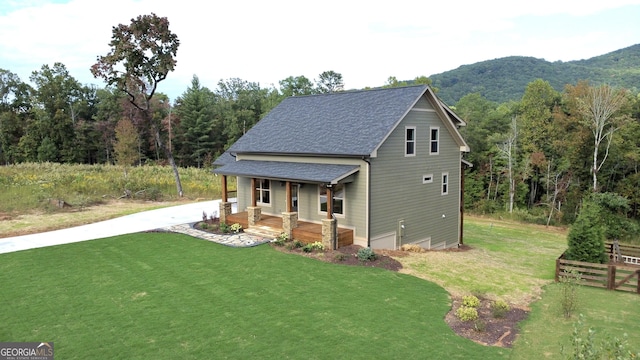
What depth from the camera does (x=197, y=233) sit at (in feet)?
57.9

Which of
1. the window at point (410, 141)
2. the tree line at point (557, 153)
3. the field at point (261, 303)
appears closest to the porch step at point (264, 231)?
the field at point (261, 303)

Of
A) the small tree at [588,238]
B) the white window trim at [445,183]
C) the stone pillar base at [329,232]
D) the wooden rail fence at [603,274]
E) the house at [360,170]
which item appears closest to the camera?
the wooden rail fence at [603,274]

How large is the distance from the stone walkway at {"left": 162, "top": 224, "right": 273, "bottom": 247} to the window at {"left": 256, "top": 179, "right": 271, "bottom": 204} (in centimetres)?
253

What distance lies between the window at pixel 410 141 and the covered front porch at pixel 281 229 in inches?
166

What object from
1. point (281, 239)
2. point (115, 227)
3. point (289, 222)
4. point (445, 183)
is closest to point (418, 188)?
point (445, 183)

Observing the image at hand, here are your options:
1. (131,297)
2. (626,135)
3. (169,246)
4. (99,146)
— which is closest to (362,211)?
(169,246)

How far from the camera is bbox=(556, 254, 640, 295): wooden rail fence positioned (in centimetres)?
1189

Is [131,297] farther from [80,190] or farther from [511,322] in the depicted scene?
[80,190]

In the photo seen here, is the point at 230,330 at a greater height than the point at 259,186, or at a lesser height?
lesser

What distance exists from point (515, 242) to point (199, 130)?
43.7m

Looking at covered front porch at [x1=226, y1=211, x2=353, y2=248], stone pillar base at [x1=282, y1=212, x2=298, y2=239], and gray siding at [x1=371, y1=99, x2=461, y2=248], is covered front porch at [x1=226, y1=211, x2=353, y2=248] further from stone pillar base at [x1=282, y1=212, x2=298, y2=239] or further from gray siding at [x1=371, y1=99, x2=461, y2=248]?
gray siding at [x1=371, y1=99, x2=461, y2=248]

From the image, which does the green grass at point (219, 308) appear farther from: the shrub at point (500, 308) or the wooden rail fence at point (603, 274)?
the wooden rail fence at point (603, 274)

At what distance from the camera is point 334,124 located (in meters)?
17.8

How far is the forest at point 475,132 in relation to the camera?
1233 inches
